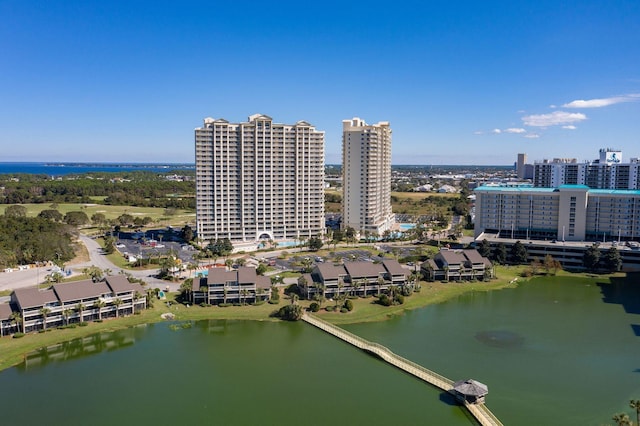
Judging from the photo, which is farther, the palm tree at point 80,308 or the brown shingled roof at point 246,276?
the brown shingled roof at point 246,276

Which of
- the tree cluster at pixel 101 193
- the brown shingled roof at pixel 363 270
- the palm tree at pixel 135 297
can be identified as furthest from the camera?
the tree cluster at pixel 101 193

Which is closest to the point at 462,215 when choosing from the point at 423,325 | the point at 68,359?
the point at 423,325

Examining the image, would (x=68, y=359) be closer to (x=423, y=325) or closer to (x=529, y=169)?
(x=423, y=325)

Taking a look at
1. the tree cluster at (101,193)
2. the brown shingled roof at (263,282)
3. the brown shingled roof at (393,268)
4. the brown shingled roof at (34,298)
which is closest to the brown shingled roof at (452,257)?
the brown shingled roof at (393,268)

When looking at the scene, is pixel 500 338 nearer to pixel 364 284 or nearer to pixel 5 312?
pixel 364 284

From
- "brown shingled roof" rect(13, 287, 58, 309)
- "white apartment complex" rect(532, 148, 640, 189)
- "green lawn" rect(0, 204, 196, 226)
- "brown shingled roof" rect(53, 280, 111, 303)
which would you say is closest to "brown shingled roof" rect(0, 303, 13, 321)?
"brown shingled roof" rect(13, 287, 58, 309)

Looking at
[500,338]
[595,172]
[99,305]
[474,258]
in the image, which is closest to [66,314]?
[99,305]

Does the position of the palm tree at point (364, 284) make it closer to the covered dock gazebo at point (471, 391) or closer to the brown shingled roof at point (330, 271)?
the brown shingled roof at point (330, 271)
